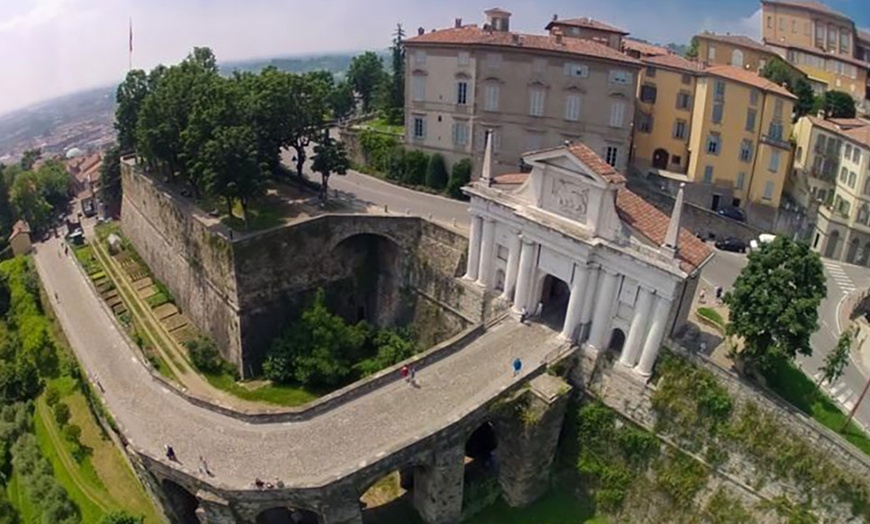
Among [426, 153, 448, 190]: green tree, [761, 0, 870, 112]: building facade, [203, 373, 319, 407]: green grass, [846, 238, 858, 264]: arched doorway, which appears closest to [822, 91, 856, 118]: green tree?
[761, 0, 870, 112]: building facade

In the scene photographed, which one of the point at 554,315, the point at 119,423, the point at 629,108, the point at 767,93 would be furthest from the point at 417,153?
the point at 119,423

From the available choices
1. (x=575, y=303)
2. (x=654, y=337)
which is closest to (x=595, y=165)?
(x=575, y=303)

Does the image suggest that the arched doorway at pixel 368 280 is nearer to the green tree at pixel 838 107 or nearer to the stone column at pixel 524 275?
the stone column at pixel 524 275

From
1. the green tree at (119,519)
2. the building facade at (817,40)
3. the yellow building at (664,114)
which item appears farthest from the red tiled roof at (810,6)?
the green tree at (119,519)

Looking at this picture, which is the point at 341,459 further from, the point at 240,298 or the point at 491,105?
the point at 491,105

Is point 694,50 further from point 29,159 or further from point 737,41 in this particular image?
point 29,159

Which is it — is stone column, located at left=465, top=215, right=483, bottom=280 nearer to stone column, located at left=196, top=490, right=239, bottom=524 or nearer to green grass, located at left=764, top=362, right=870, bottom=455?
green grass, located at left=764, top=362, right=870, bottom=455
